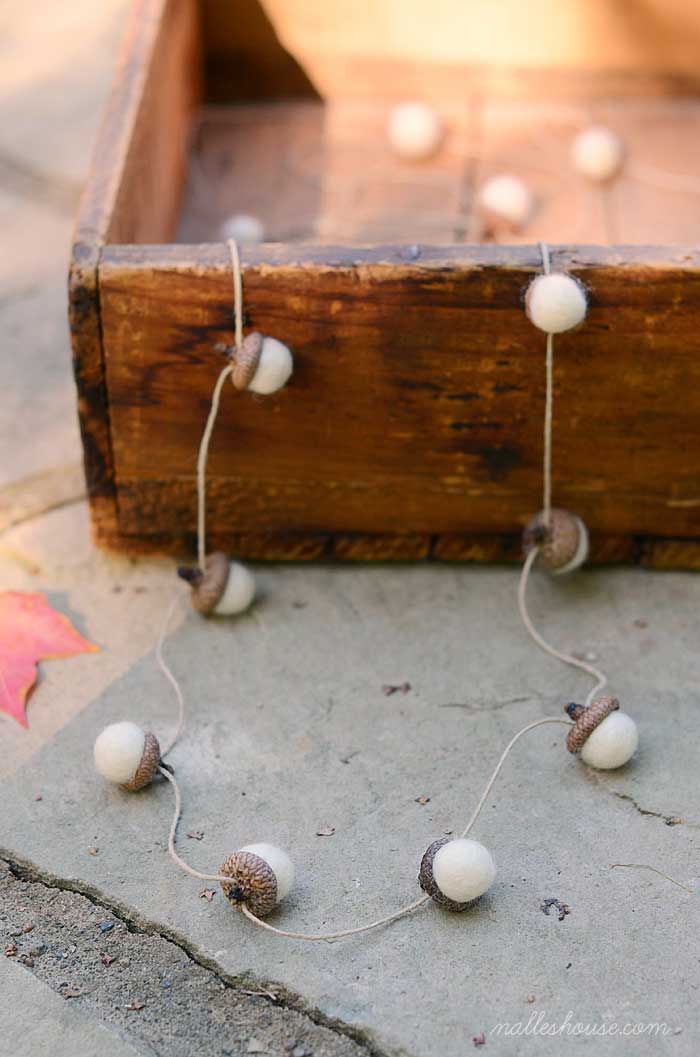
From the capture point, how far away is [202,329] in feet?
5.27

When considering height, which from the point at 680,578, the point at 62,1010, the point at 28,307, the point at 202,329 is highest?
the point at 28,307

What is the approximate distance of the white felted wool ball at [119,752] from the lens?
145cm

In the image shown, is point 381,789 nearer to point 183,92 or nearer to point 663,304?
point 663,304

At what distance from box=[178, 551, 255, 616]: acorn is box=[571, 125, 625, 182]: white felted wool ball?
108cm

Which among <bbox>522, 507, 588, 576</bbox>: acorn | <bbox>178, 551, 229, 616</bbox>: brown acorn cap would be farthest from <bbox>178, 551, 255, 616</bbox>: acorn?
<bbox>522, 507, 588, 576</bbox>: acorn

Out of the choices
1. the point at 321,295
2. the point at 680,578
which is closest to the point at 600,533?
the point at 680,578

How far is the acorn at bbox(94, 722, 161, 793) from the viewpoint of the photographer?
4.77ft

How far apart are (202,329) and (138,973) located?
2.33ft

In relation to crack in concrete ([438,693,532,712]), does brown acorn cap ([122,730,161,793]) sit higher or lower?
lower

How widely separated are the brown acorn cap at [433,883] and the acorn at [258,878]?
127 millimetres

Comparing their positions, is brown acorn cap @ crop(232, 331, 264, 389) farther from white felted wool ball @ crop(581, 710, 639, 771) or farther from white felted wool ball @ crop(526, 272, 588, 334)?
white felted wool ball @ crop(581, 710, 639, 771)

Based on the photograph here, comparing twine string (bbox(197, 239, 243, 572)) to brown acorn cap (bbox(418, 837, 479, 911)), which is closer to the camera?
brown acorn cap (bbox(418, 837, 479, 911))

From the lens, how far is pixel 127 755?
145cm

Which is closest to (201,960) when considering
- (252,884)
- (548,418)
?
(252,884)
